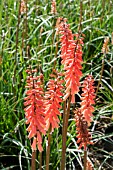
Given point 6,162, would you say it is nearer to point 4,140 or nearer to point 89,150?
point 4,140

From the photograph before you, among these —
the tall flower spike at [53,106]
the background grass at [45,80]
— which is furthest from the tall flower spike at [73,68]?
the background grass at [45,80]

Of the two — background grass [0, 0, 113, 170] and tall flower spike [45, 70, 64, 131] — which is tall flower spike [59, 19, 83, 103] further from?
background grass [0, 0, 113, 170]

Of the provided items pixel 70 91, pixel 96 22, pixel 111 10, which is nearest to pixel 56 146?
pixel 70 91

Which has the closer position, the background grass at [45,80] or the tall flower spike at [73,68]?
the tall flower spike at [73,68]

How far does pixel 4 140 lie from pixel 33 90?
1.75 metres

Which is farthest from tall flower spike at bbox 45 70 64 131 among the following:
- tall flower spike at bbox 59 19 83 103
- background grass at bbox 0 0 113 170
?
background grass at bbox 0 0 113 170

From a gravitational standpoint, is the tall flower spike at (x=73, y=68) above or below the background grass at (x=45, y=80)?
above

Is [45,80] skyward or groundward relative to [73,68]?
groundward

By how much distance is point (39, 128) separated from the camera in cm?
205

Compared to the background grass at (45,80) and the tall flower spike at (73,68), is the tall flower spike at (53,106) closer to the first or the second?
the tall flower spike at (73,68)

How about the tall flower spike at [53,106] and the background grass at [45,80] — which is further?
the background grass at [45,80]

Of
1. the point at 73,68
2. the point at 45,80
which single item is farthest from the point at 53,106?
the point at 45,80

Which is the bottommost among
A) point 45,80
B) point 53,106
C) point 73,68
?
point 45,80

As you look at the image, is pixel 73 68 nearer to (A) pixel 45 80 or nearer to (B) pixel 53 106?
(B) pixel 53 106
